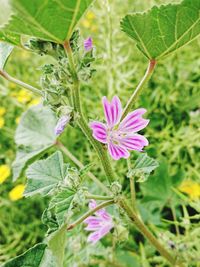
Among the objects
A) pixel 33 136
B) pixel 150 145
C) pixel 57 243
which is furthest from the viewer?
pixel 150 145

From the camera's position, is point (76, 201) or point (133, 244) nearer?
point (76, 201)

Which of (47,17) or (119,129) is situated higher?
(47,17)

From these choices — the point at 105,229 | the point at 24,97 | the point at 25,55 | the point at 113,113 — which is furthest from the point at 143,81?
the point at 25,55

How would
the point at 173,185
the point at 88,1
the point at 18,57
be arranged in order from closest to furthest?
the point at 88,1
the point at 173,185
the point at 18,57

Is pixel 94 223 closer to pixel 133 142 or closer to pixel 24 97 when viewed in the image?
pixel 133 142

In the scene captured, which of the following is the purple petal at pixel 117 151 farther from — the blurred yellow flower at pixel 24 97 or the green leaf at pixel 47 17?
the blurred yellow flower at pixel 24 97

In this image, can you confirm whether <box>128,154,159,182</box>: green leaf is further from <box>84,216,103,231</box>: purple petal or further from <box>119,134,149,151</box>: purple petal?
<box>84,216,103,231</box>: purple petal

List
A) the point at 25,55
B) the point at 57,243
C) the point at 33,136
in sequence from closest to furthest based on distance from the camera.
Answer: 1. the point at 57,243
2. the point at 33,136
3. the point at 25,55

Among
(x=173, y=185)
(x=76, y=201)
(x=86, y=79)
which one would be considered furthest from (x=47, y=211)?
(x=173, y=185)

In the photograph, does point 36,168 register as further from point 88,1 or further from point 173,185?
point 173,185
